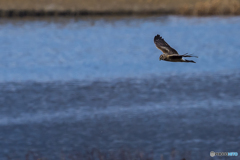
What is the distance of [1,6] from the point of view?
4678 centimetres

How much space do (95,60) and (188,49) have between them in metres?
6.32

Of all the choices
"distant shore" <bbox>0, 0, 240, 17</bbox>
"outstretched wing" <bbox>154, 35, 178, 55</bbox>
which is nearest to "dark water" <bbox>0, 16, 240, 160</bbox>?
"distant shore" <bbox>0, 0, 240, 17</bbox>

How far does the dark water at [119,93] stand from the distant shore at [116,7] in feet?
5.60

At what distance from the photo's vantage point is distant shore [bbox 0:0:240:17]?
41.4 metres

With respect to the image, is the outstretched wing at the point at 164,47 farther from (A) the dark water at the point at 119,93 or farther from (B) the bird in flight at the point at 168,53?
(A) the dark water at the point at 119,93

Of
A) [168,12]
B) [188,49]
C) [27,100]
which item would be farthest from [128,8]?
[27,100]

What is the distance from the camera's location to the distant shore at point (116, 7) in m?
41.4

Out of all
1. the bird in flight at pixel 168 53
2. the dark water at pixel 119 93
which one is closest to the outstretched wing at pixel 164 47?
the bird in flight at pixel 168 53

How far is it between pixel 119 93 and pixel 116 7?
24779 mm

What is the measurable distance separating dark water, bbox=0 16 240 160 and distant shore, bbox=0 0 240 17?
67.2 inches

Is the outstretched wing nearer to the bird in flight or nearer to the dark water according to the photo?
the bird in flight

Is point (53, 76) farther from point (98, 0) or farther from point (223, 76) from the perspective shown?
point (98, 0)

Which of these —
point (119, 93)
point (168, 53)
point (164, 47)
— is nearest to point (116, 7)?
point (119, 93)

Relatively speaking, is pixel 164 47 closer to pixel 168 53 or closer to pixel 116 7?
pixel 168 53
